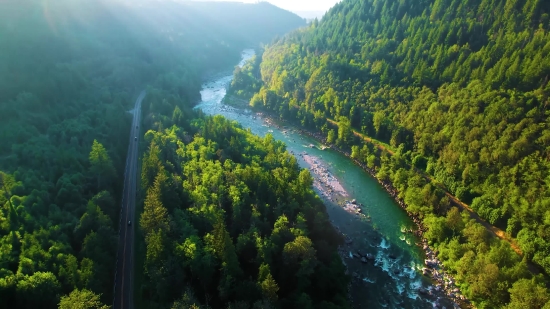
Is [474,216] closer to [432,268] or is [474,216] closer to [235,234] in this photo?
[432,268]

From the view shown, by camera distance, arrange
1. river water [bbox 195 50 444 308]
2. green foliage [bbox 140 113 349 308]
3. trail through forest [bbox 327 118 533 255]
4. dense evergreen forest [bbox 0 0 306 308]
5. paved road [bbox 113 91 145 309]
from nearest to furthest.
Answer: dense evergreen forest [bbox 0 0 306 308] < green foliage [bbox 140 113 349 308] < paved road [bbox 113 91 145 309] < river water [bbox 195 50 444 308] < trail through forest [bbox 327 118 533 255]

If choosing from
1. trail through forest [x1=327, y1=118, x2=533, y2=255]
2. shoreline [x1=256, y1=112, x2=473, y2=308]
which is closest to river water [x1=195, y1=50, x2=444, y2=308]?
shoreline [x1=256, y1=112, x2=473, y2=308]

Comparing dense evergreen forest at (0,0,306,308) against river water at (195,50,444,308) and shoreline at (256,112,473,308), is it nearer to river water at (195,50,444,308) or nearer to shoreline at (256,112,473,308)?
river water at (195,50,444,308)

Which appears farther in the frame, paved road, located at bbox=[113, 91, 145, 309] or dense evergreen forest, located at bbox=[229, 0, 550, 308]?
dense evergreen forest, located at bbox=[229, 0, 550, 308]

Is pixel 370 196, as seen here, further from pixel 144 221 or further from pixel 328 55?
pixel 328 55

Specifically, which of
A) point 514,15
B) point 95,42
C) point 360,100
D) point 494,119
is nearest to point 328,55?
point 360,100

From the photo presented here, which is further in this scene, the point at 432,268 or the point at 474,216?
the point at 474,216

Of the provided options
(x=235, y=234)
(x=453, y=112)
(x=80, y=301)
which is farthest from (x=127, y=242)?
(x=453, y=112)
